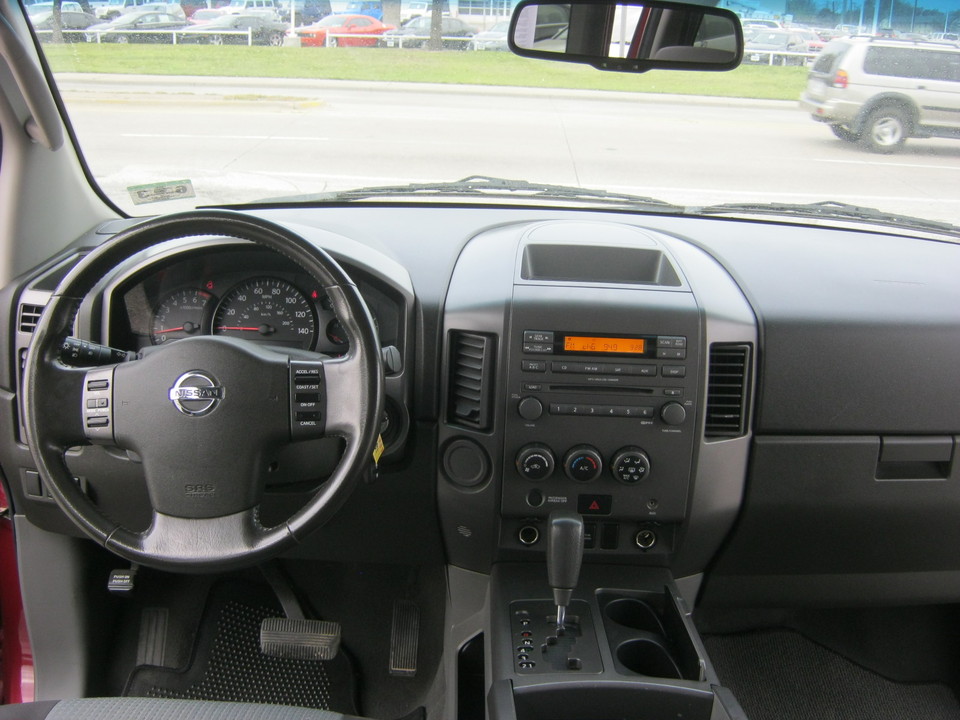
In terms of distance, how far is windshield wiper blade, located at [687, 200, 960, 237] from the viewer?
2.57 m

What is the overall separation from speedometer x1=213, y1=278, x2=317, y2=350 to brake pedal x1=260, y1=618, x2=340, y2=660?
1.13 meters

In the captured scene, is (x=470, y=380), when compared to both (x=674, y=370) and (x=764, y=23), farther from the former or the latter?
A: (x=764, y=23)

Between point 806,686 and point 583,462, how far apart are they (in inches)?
55.0

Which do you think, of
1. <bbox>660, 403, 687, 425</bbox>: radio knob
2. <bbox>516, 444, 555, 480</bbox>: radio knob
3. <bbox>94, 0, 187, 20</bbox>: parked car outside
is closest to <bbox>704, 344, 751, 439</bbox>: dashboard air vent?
<bbox>660, 403, 687, 425</bbox>: radio knob

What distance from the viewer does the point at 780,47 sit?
2.67 m

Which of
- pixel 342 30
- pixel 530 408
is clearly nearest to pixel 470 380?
pixel 530 408

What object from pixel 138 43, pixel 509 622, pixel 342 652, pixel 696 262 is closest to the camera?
pixel 509 622

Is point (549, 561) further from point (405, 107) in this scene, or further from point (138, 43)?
point (138, 43)

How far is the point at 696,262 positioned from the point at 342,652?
177 cm

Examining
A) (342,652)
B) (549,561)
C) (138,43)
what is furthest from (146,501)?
(138,43)

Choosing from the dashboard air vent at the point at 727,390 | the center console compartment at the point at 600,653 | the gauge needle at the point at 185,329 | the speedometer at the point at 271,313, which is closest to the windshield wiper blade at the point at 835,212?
the dashboard air vent at the point at 727,390

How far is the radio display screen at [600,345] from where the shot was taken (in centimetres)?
202

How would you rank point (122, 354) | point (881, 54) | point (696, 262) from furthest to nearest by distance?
→ 1. point (881, 54)
2. point (696, 262)
3. point (122, 354)

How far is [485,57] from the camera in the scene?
8.73 feet
